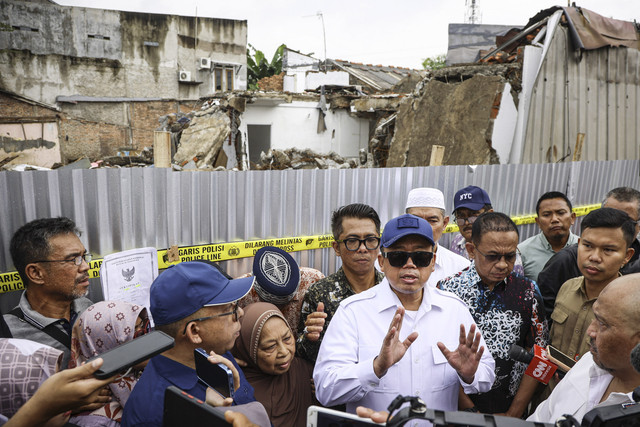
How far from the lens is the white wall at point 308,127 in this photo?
53.3 feet

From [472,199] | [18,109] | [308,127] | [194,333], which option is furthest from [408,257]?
[18,109]

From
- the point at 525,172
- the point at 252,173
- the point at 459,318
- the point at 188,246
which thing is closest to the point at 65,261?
the point at 188,246

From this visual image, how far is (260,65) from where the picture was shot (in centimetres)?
2883

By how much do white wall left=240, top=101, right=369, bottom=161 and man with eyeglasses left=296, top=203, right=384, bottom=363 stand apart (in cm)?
1306

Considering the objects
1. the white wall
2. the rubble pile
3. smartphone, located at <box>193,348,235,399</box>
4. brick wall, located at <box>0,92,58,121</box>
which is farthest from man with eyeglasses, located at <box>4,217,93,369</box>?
brick wall, located at <box>0,92,58,121</box>

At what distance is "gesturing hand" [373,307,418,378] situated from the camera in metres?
2.02

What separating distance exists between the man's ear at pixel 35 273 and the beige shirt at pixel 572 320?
324 cm

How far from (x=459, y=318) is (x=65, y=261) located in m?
2.35

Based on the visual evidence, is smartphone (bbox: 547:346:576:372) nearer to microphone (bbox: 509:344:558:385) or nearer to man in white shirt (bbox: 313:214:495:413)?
microphone (bbox: 509:344:558:385)

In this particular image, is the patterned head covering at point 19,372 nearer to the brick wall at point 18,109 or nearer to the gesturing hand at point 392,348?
the gesturing hand at point 392,348

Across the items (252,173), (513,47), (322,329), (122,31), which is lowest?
(322,329)

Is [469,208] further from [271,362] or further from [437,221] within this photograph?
[271,362]

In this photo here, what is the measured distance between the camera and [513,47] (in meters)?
10.1

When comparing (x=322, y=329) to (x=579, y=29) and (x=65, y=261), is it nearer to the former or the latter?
(x=65, y=261)
